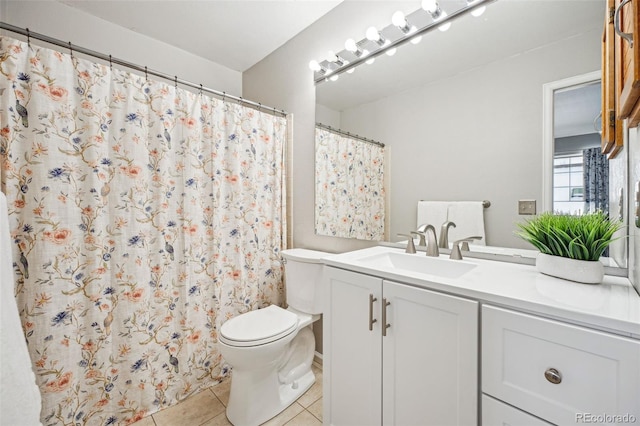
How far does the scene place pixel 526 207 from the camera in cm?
113

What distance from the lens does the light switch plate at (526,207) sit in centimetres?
112

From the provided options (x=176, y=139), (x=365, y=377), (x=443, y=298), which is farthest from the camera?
(x=176, y=139)

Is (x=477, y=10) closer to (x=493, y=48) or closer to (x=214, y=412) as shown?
(x=493, y=48)

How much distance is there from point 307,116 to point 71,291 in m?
1.73

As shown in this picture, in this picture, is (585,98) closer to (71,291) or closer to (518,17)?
(518,17)

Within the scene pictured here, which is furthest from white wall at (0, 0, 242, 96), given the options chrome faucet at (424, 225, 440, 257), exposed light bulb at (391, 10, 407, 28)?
chrome faucet at (424, 225, 440, 257)

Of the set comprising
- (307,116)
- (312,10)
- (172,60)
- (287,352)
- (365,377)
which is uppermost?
(312,10)

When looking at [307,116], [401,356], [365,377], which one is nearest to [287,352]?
[365,377]

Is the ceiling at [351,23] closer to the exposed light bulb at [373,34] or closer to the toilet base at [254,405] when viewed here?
the exposed light bulb at [373,34]

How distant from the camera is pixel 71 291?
49.6 inches

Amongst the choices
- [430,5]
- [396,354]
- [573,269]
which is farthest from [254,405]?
[430,5]

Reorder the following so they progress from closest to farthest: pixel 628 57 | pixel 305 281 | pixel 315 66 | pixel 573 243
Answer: pixel 628 57 → pixel 573 243 → pixel 305 281 → pixel 315 66

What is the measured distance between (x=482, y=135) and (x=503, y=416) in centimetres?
109

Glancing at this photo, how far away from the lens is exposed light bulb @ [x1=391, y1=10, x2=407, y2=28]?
141 cm
